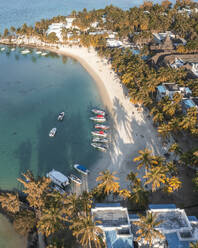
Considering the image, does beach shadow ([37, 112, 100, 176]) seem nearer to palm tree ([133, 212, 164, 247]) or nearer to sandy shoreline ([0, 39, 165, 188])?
sandy shoreline ([0, 39, 165, 188])

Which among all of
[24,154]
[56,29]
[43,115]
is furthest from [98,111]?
[56,29]

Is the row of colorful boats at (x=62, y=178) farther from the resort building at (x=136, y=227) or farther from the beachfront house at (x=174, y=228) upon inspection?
the beachfront house at (x=174, y=228)

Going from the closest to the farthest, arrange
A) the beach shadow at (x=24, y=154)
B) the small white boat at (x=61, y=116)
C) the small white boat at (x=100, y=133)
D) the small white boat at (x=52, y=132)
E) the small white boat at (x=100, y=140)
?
1. the beach shadow at (x=24, y=154)
2. the small white boat at (x=100, y=140)
3. the small white boat at (x=100, y=133)
4. the small white boat at (x=52, y=132)
5. the small white boat at (x=61, y=116)

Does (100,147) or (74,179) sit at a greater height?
(100,147)

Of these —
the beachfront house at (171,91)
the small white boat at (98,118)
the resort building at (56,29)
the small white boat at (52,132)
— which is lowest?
the small white boat at (52,132)

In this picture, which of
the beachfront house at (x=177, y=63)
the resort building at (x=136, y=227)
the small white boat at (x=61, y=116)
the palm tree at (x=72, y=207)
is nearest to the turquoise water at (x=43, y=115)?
the small white boat at (x=61, y=116)

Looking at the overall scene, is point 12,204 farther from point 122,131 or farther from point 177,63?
→ point 177,63

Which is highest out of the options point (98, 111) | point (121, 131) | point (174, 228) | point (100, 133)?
point (98, 111)
